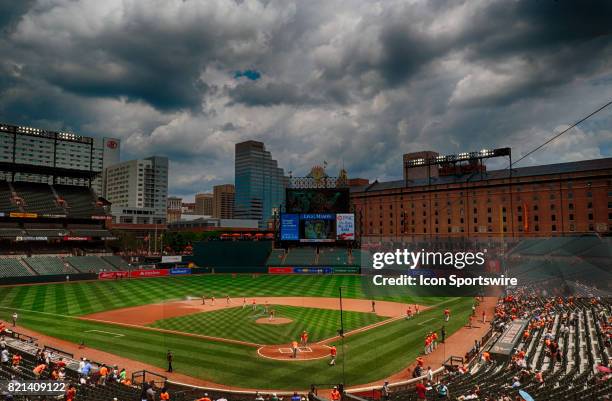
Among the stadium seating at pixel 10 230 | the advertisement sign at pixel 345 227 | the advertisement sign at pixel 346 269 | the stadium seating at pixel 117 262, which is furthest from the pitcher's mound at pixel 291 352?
the stadium seating at pixel 10 230

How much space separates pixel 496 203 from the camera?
99.7 m

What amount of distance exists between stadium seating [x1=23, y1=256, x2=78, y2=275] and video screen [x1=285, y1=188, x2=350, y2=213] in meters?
39.3

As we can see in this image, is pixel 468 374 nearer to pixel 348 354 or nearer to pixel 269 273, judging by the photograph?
pixel 348 354

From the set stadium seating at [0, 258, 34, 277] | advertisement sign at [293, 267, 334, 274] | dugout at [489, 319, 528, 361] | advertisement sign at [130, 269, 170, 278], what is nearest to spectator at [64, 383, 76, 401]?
dugout at [489, 319, 528, 361]

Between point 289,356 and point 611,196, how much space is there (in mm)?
84607

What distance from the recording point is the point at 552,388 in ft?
54.3

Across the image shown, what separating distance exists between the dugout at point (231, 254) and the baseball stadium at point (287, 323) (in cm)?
629

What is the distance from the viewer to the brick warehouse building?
85.6 metres

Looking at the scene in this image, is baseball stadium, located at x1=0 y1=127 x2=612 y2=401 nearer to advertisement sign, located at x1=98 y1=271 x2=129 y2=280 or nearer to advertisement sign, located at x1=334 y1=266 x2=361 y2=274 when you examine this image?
advertisement sign, located at x1=98 y1=271 x2=129 y2=280

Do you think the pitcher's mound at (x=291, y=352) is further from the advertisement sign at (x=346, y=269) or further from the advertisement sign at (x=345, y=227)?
the advertisement sign at (x=346, y=269)

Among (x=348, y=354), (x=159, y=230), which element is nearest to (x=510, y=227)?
(x=348, y=354)

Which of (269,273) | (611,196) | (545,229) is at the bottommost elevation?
(269,273)

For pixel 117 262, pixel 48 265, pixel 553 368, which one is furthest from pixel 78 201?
pixel 553 368

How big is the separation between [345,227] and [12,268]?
54.6 m
